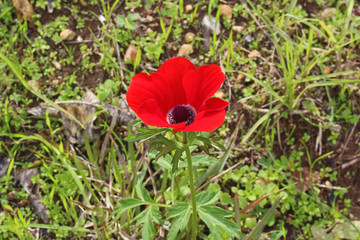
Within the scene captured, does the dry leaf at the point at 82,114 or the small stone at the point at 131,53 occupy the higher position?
the small stone at the point at 131,53

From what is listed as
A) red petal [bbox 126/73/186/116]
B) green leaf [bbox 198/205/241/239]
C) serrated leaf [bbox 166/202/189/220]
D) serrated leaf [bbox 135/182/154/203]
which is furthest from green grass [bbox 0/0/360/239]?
red petal [bbox 126/73/186/116]

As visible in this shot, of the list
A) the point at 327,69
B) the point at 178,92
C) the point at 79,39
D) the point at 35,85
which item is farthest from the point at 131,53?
the point at 327,69

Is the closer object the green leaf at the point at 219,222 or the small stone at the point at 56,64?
the green leaf at the point at 219,222

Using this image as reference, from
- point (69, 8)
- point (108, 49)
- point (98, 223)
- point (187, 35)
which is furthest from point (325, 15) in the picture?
point (98, 223)

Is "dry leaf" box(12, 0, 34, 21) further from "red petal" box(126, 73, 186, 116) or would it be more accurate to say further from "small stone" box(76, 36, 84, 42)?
"red petal" box(126, 73, 186, 116)

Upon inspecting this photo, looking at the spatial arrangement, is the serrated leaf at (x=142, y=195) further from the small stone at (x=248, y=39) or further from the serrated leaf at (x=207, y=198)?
the small stone at (x=248, y=39)

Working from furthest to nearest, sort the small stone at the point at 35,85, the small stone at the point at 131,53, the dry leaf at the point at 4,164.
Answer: the small stone at the point at 131,53, the small stone at the point at 35,85, the dry leaf at the point at 4,164

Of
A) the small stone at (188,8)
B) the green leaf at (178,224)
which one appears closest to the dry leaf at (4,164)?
the green leaf at (178,224)

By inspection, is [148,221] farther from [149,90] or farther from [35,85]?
[35,85]
